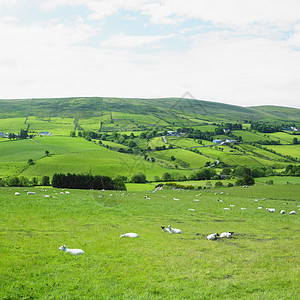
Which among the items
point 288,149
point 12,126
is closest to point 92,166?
point 288,149

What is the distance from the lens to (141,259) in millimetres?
12375

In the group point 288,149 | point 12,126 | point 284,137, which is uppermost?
point 284,137

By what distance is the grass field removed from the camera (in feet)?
30.7

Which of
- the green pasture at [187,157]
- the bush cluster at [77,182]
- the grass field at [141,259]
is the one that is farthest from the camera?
the green pasture at [187,157]

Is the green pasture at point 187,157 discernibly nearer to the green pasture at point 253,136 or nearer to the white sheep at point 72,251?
the green pasture at point 253,136

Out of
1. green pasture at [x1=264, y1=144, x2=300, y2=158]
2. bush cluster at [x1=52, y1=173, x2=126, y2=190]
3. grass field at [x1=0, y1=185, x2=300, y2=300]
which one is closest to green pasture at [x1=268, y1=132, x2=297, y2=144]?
green pasture at [x1=264, y1=144, x2=300, y2=158]

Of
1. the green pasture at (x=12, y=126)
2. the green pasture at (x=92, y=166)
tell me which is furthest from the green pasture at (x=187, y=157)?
the green pasture at (x=12, y=126)

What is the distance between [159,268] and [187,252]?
9.27 feet

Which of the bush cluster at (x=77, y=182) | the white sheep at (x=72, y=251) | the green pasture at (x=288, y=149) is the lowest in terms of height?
the bush cluster at (x=77, y=182)

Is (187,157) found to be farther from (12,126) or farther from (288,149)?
(12,126)

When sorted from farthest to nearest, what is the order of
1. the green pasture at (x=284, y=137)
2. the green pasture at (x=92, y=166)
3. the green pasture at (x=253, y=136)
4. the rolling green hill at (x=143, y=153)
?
the green pasture at (x=284, y=137), the green pasture at (x=253, y=136), the rolling green hill at (x=143, y=153), the green pasture at (x=92, y=166)

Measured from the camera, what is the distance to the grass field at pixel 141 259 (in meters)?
9.36

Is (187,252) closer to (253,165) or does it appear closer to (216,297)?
(216,297)

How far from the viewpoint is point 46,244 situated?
13.9 meters
